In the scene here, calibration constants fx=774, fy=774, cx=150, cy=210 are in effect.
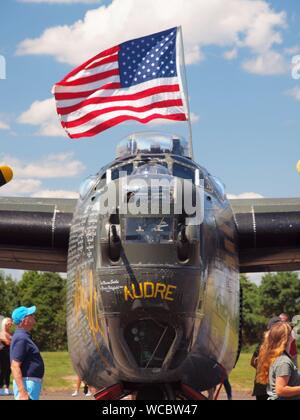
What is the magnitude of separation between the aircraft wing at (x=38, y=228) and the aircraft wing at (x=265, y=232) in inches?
107

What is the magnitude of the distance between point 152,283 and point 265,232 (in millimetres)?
4777

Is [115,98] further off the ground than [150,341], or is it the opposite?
[115,98]

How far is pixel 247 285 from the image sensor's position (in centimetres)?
7050

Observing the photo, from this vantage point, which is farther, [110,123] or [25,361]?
[110,123]

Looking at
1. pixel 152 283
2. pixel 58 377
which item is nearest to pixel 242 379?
pixel 58 377

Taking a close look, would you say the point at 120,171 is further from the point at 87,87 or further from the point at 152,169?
the point at 87,87

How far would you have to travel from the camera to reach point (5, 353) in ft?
60.6

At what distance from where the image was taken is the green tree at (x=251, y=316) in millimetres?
64062

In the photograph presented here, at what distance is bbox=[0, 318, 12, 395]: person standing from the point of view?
16.6m

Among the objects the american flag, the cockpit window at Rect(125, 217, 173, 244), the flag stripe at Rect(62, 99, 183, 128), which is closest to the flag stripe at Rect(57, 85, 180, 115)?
the american flag

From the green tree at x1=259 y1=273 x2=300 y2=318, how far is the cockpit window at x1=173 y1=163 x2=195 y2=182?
59113mm

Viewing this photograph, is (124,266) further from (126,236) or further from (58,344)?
(58,344)

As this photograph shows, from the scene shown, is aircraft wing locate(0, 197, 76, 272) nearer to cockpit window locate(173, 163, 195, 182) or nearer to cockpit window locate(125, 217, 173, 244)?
cockpit window locate(173, 163, 195, 182)
